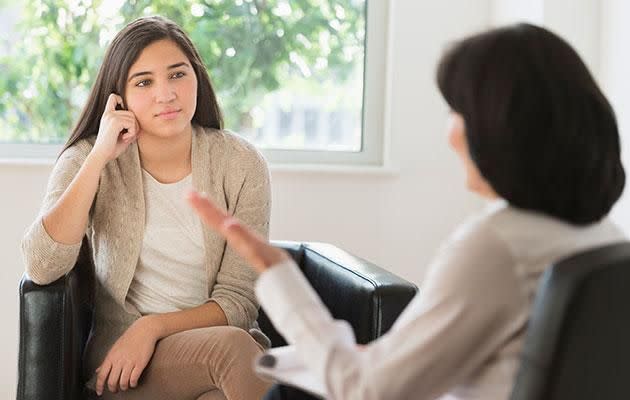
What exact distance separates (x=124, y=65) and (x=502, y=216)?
1.43 m

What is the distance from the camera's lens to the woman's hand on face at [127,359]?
233cm

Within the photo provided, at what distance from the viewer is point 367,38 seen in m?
3.79

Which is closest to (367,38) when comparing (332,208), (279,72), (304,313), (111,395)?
(279,72)

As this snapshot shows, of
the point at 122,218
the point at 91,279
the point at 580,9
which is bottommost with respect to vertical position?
the point at 91,279

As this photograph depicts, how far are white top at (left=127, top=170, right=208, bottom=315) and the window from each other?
4.06ft

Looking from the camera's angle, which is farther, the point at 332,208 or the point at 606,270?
the point at 332,208

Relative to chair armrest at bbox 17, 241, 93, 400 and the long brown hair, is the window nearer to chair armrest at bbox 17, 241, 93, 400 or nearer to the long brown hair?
the long brown hair

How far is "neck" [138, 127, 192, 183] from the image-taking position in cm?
259

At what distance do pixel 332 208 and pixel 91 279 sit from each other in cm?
128

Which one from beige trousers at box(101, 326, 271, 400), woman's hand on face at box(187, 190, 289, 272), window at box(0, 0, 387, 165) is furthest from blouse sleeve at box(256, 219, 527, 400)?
window at box(0, 0, 387, 165)

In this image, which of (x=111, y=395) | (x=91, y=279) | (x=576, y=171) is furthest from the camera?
(x=91, y=279)

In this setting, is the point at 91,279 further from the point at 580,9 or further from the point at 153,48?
the point at 580,9

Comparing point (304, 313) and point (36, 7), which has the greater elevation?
point (36, 7)

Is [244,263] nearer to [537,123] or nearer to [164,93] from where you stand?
[164,93]
